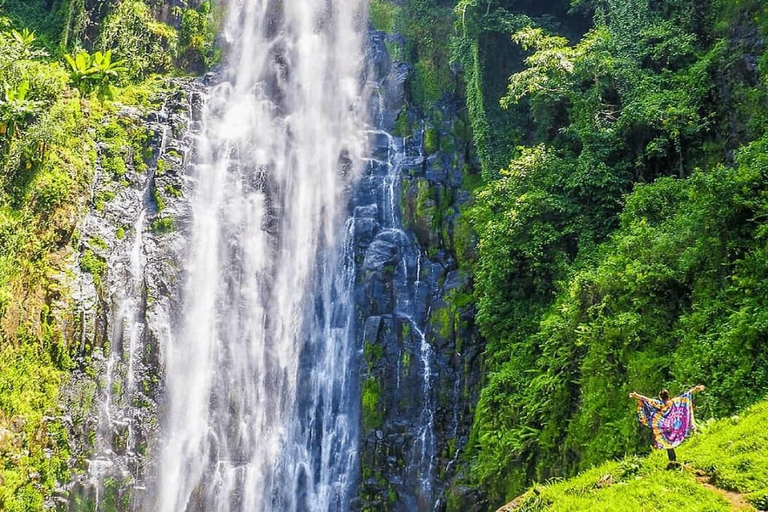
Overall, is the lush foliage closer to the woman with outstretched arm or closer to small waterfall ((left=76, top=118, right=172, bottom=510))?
the woman with outstretched arm

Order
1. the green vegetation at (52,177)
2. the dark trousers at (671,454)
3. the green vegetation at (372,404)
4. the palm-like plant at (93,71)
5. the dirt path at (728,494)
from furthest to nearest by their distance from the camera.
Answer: the palm-like plant at (93,71) → the green vegetation at (372,404) → the green vegetation at (52,177) → the dark trousers at (671,454) → the dirt path at (728,494)

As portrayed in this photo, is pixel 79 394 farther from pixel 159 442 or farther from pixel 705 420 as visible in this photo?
pixel 705 420

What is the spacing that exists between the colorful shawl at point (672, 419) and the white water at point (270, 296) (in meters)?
9.83

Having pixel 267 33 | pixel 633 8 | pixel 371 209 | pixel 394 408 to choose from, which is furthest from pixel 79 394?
pixel 633 8

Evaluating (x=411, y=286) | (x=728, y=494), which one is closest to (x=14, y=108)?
(x=411, y=286)

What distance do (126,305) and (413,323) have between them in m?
7.75

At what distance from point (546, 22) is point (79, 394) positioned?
16.5 metres

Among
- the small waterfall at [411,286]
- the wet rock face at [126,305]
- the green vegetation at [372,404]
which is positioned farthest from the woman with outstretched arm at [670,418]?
the wet rock face at [126,305]

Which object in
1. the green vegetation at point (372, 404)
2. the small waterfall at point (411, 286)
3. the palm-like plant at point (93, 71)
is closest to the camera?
the small waterfall at point (411, 286)

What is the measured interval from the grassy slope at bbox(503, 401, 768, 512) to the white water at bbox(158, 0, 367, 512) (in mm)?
8786

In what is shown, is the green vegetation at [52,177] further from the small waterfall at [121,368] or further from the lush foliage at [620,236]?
the lush foliage at [620,236]

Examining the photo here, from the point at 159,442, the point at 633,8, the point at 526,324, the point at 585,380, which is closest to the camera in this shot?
the point at 585,380

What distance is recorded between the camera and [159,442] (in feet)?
48.1

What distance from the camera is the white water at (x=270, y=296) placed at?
1444 centimetres
